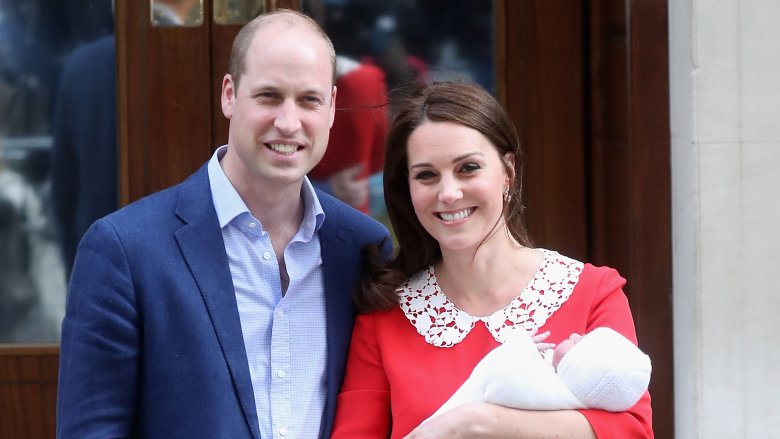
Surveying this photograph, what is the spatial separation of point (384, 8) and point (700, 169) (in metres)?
1.15

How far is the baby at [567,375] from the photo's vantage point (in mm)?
2777

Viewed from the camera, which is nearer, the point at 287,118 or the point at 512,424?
the point at 512,424

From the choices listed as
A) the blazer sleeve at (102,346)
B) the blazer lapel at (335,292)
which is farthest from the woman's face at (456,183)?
the blazer sleeve at (102,346)

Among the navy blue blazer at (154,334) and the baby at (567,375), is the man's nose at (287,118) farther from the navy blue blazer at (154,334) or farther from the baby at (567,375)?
the baby at (567,375)

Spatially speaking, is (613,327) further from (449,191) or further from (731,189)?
(731,189)

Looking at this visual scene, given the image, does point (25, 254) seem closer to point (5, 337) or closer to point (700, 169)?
point (5, 337)

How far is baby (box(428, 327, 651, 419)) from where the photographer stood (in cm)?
278

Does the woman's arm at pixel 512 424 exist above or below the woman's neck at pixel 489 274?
below

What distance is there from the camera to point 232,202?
9.97ft

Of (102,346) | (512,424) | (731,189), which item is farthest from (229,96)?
(731,189)

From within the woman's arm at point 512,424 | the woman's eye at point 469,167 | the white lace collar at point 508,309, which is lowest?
the woman's arm at point 512,424

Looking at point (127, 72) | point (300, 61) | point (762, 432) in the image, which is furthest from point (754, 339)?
point (127, 72)

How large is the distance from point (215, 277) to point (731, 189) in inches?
68.0

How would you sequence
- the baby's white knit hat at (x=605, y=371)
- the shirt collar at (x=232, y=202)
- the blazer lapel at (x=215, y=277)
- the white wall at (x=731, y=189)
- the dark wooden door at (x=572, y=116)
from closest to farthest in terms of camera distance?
1. the baby's white knit hat at (x=605, y=371)
2. the blazer lapel at (x=215, y=277)
3. the shirt collar at (x=232, y=202)
4. the white wall at (x=731, y=189)
5. the dark wooden door at (x=572, y=116)
